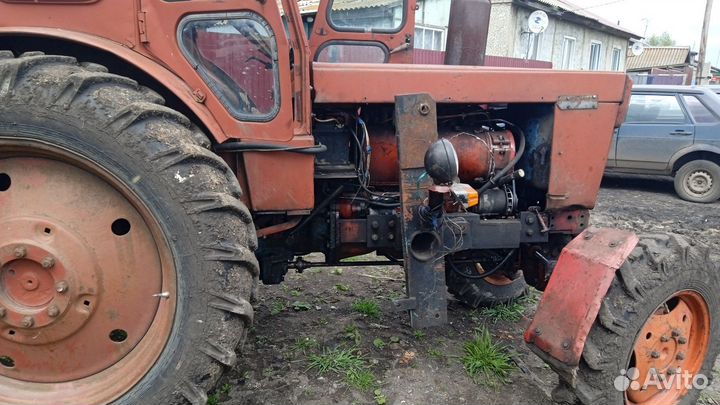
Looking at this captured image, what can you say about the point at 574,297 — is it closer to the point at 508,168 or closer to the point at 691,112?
the point at 508,168

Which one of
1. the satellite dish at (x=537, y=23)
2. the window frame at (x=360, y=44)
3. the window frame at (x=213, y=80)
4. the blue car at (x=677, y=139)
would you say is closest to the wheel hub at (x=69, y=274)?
the window frame at (x=213, y=80)

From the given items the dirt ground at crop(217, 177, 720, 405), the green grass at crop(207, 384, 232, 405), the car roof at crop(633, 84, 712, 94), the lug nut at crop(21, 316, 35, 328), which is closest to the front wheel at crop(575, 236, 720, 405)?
the dirt ground at crop(217, 177, 720, 405)

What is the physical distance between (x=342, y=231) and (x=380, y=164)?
442 mm

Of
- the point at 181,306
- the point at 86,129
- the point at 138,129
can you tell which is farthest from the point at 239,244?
the point at 86,129

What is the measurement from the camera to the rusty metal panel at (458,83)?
8.21ft

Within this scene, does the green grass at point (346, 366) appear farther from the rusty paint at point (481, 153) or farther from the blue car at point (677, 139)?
the blue car at point (677, 139)

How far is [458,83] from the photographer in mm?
2633

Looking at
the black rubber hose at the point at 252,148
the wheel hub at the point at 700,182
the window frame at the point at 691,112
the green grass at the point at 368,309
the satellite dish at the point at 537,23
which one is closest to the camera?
the black rubber hose at the point at 252,148

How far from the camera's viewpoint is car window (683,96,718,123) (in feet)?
24.9

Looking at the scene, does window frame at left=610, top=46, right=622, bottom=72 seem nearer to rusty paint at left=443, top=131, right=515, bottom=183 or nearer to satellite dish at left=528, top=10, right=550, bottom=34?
satellite dish at left=528, top=10, right=550, bottom=34

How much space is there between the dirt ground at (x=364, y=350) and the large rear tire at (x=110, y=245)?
25.1 inches

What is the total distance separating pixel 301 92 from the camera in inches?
92.7

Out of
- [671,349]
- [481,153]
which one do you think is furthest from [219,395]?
[671,349]

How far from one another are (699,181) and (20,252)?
8.83 metres
